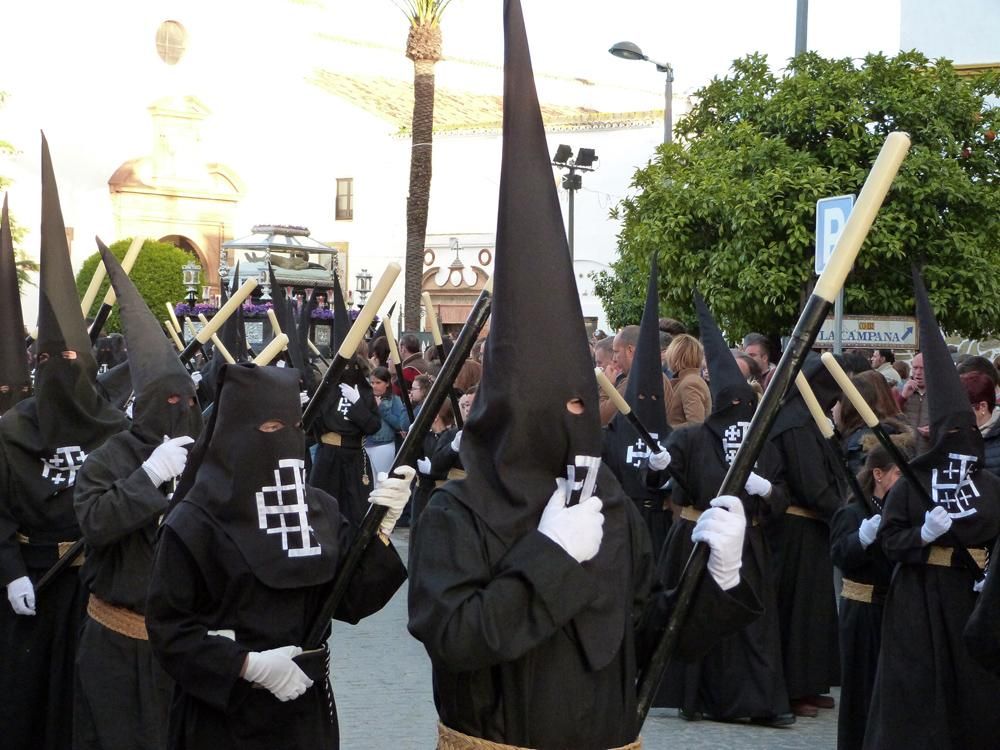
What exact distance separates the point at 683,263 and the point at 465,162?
3104 centimetres

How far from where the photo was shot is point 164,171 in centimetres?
4603

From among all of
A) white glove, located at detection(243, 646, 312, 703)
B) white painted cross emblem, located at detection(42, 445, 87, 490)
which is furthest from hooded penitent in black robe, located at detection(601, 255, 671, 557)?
white glove, located at detection(243, 646, 312, 703)

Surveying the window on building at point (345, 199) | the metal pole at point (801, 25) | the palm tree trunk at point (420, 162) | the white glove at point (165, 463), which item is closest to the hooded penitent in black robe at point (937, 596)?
the white glove at point (165, 463)

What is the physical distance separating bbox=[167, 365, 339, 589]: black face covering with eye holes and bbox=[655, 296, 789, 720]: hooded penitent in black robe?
11.3 feet

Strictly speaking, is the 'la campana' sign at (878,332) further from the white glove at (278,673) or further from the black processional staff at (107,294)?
the white glove at (278,673)

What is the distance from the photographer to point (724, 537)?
12.8 feet

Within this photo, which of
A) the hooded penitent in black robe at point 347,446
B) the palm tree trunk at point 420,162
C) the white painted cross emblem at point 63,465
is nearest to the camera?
the white painted cross emblem at point 63,465

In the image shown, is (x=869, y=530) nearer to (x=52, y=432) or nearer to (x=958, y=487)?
(x=958, y=487)

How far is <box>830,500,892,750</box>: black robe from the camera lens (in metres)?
6.54

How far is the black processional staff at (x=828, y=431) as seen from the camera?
5.39 metres

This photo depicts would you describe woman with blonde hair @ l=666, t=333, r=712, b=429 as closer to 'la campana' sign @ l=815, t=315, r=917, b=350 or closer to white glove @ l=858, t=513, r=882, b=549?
'la campana' sign @ l=815, t=315, r=917, b=350

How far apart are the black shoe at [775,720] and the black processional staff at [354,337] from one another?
3645 mm

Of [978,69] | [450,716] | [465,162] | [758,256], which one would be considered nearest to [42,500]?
[450,716]

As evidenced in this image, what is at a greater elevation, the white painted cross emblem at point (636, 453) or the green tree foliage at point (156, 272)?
the green tree foliage at point (156, 272)
